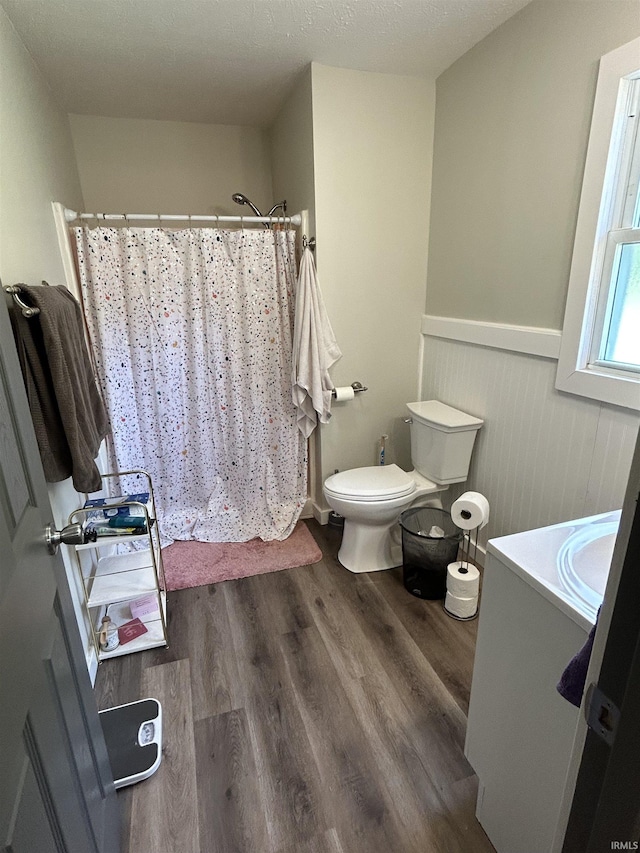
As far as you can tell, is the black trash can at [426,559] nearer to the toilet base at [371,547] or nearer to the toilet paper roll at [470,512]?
the toilet base at [371,547]

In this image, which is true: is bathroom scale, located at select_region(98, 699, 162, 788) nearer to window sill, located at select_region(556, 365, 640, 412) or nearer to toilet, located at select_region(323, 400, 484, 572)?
toilet, located at select_region(323, 400, 484, 572)

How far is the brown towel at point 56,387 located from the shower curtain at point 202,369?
74cm

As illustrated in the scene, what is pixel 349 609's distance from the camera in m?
2.04

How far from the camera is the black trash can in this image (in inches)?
80.7

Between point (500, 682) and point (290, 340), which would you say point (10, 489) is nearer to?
point (500, 682)

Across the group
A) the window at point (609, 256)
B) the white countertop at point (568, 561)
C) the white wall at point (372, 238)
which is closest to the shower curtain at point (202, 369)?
the white wall at point (372, 238)

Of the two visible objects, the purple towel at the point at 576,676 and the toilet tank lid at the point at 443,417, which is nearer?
the purple towel at the point at 576,676

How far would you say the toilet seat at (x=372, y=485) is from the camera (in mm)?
2131

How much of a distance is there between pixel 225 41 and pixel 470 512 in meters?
2.17

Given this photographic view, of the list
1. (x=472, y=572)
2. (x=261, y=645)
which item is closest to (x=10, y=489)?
(x=261, y=645)

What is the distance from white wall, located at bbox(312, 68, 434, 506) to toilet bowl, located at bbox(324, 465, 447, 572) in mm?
444

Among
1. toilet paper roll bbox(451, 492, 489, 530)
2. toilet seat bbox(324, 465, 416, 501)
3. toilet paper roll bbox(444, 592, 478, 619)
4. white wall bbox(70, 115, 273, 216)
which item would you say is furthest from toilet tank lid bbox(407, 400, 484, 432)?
white wall bbox(70, 115, 273, 216)

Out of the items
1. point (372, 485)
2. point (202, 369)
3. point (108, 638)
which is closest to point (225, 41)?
point (202, 369)

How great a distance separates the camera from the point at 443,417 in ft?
7.37
